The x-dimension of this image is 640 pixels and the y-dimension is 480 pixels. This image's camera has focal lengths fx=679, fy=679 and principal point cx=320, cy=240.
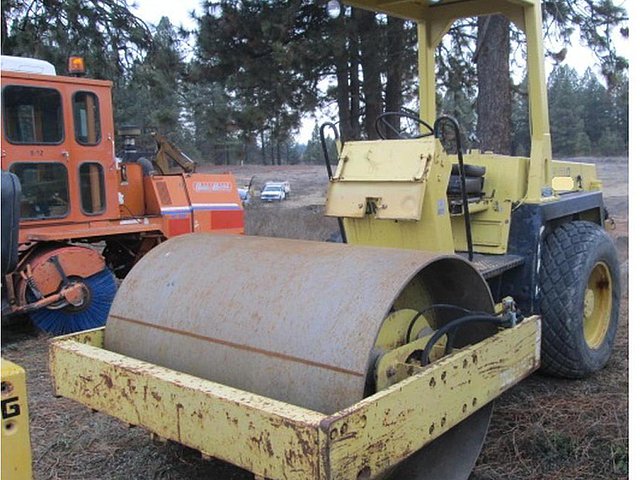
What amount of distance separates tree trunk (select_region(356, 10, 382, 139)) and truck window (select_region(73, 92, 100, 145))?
516cm

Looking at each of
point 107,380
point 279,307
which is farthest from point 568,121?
point 107,380

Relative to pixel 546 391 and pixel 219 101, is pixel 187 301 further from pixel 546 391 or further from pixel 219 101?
pixel 219 101

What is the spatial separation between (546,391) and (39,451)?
2971 millimetres

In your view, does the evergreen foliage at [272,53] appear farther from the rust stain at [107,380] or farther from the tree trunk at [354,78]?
the rust stain at [107,380]

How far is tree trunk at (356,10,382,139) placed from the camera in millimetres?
10391

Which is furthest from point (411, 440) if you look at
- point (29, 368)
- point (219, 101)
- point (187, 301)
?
point (219, 101)

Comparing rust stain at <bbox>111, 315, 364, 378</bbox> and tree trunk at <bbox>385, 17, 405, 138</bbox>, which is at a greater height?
tree trunk at <bbox>385, 17, 405, 138</bbox>

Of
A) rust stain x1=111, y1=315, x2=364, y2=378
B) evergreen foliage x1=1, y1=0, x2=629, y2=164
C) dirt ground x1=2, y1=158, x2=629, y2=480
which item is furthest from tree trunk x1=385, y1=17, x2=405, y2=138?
rust stain x1=111, y1=315, x2=364, y2=378

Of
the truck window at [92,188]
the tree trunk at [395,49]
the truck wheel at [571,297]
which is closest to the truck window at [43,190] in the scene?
the truck window at [92,188]

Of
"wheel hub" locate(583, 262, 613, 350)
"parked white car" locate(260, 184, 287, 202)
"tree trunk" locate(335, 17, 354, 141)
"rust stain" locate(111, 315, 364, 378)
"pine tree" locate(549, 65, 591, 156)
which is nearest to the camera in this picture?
"rust stain" locate(111, 315, 364, 378)

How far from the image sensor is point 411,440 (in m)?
2.37

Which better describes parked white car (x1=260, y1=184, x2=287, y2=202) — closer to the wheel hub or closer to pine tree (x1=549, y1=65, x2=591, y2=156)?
the wheel hub

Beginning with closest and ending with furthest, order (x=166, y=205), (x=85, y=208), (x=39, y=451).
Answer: (x=39, y=451) → (x=85, y=208) → (x=166, y=205)

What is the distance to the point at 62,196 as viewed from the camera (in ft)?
20.4
